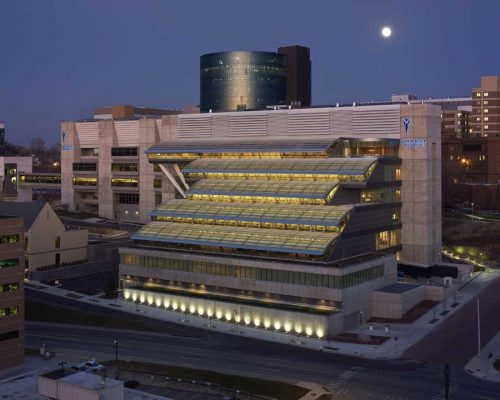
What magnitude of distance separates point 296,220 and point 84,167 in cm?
8030

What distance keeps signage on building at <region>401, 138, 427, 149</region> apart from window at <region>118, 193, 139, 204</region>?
6440 cm

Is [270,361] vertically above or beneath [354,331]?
beneath

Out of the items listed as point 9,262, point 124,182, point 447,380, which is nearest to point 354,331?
point 447,380

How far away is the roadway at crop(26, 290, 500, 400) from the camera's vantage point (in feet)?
232

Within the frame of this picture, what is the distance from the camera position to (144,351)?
85250mm

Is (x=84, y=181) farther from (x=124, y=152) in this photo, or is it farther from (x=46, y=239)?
(x=46, y=239)

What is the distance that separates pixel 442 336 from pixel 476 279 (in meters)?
36.5

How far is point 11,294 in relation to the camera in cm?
7856

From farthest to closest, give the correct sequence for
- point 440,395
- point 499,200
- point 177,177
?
1. point 499,200
2. point 177,177
3. point 440,395

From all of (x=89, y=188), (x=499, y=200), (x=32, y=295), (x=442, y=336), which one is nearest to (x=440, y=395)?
(x=442, y=336)

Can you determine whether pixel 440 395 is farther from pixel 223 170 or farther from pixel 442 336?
pixel 223 170

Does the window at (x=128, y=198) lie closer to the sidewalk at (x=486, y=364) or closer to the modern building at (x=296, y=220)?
the modern building at (x=296, y=220)

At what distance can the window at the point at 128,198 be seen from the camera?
530 feet

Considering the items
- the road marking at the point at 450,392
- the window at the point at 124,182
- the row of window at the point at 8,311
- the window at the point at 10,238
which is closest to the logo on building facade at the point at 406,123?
the road marking at the point at 450,392
